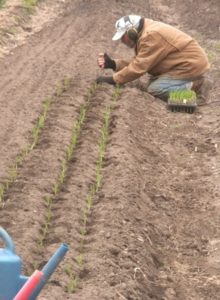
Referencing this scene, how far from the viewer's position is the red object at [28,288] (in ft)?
10.4

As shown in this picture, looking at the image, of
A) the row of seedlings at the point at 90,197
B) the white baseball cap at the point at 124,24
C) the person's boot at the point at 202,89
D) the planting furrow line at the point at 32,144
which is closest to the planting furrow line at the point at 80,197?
the row of seedlings at the point at 90,197

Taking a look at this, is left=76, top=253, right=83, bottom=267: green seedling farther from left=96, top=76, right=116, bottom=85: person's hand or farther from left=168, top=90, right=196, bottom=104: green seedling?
left=96, top=76, right=116, bottom=85: person's hand

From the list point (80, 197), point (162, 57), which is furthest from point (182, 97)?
point (80, 197)

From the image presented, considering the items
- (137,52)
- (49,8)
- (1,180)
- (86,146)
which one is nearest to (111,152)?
(86,146)

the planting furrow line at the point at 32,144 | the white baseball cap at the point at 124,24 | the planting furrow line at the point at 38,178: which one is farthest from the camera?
the white baseball cap at the point at 124,24

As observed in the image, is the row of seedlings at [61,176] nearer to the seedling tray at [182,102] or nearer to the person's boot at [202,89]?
the seedling tray at [182,102]

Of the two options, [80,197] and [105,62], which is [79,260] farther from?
[105,62]

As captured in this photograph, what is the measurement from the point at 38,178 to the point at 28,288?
11.3ft

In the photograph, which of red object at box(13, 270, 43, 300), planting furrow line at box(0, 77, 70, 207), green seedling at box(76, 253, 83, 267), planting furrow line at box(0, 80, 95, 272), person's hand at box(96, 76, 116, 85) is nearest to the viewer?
red object at box(13, 270, 43, 300)

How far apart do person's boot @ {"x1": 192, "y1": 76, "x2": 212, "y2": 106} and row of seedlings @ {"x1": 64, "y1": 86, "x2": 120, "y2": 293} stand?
1121mm

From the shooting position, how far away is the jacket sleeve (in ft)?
31.6

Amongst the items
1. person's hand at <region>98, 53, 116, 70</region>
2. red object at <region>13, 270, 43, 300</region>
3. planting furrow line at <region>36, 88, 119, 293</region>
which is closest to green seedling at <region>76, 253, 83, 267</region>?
planting furrow line at <region>36, 88, 119, 293</region>

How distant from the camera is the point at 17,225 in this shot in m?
5.57

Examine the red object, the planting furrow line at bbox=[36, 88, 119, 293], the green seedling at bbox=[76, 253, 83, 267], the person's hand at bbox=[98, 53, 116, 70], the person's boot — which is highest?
the red object
